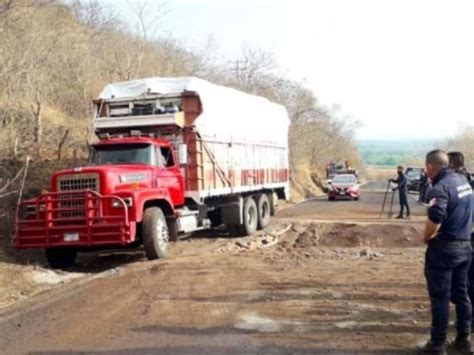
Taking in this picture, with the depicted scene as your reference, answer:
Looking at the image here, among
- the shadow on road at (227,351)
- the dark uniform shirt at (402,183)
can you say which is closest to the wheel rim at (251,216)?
the dark uniform shirt at (402,183)

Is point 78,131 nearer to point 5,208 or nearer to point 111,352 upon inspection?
point 5,208

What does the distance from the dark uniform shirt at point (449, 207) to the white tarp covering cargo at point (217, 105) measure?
9585 mm

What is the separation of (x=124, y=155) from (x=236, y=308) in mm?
6540

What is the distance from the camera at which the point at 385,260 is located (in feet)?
41.2

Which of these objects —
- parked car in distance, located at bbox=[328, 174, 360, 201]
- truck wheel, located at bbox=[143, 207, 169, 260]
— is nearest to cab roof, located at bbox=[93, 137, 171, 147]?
truck wheel, located at bbox=[143, 207, 169, 260]

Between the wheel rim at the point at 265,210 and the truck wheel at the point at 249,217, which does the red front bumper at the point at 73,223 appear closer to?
the truck wheel at the point at 249,217

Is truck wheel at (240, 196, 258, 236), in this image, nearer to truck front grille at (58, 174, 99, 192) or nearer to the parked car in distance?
truck front grille at (58, 174, 99, 192)

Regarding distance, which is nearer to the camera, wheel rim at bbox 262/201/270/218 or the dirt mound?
the dirt mound

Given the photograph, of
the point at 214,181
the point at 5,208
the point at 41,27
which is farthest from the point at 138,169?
the point at 41,27

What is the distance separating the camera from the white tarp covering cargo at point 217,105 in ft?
50.9

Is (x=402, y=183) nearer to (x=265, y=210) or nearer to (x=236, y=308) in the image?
(x=265, y=210)

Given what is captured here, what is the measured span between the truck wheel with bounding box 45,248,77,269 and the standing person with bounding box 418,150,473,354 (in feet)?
28.2

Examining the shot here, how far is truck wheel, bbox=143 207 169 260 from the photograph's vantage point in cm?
1288

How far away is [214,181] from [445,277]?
34.5ft
